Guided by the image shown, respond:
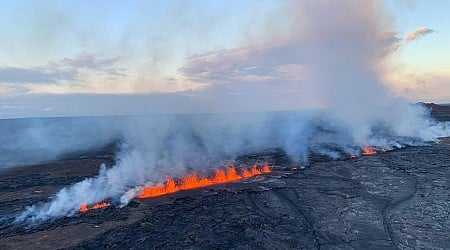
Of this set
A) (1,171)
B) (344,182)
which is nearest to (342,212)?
(344,182)

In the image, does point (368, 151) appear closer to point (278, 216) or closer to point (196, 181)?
point (196, 181)

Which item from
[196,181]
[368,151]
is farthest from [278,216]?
[368,151]

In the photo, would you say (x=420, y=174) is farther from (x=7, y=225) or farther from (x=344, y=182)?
(x=7, y=225)

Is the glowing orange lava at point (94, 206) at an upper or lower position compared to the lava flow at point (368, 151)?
upper

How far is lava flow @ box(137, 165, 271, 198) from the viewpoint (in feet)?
64.5

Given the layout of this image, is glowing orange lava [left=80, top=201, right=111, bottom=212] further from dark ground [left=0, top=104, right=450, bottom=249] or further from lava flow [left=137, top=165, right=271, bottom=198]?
lava flow [left=137, top=165, right=271, bottom=198]

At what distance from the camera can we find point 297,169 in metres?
24.2

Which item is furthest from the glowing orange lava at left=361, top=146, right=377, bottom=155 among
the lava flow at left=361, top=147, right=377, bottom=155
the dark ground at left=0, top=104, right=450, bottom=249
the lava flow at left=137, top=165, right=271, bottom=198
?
the lava flow at left=137, top=165, right=271, bottom=198

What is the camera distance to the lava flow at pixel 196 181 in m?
19.7

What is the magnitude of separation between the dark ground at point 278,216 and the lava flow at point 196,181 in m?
1.12

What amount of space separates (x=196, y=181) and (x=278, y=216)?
27.1ft

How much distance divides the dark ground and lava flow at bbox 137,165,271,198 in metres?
1.12

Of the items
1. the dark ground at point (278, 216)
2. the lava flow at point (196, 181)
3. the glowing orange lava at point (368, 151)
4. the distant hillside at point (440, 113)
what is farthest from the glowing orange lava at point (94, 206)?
the distant hillside at point (440, 113)

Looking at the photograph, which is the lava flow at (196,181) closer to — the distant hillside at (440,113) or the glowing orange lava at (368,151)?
the glowing orange lava at (368,151)
